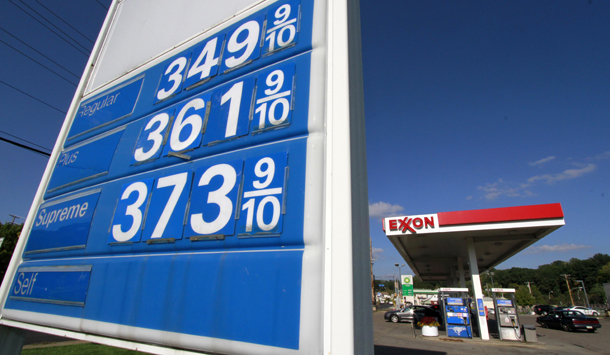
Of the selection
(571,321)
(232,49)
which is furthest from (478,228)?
(232,49)

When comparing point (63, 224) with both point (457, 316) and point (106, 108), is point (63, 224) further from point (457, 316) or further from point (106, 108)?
point (457, 316)

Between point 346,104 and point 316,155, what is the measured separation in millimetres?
392

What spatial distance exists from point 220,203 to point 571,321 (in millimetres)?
25639

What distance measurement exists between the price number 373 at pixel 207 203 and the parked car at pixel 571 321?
25.3 m

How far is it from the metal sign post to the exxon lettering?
14.3 metres

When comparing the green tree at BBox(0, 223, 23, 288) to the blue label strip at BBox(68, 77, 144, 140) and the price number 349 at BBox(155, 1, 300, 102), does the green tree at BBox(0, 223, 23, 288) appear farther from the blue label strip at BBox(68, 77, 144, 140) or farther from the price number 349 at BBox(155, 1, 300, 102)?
the price number 349 at BBox(155, 1, 300, 102)

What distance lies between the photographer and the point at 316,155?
175 centimetres

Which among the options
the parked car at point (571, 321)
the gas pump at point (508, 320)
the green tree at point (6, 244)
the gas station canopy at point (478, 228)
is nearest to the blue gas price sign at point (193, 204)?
the gas station canopy at point (478, 228)

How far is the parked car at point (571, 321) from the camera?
18250 millimetres

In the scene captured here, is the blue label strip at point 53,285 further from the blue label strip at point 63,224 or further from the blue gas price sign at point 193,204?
the blue label strip at point 63,224

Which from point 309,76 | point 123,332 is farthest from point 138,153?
point 309,76

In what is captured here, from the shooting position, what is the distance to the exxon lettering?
15.2 m

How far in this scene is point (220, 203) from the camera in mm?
1955

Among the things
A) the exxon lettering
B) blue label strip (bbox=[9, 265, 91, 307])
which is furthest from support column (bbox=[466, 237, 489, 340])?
blue label strip (bbox=[9, 265, 91, 307])
